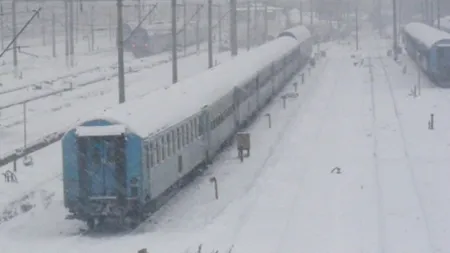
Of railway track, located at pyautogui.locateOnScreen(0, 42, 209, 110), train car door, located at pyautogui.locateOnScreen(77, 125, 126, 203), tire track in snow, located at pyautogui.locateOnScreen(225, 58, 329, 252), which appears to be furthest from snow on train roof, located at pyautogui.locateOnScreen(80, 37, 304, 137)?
railway track, located at pyautogui.locateOnScreen(0, 42, 209, 110)

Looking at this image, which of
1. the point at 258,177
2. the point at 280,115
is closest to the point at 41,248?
the point at 258,177

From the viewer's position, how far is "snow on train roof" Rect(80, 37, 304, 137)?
20891 millimetres

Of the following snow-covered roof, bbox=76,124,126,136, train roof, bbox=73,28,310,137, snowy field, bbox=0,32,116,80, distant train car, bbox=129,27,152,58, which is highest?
distant train car, bbox=129,27,152,58

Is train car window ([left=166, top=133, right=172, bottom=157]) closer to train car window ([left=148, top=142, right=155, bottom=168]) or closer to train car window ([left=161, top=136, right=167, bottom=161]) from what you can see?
train car window ([left=161, top=136, right=167, bottom=161])

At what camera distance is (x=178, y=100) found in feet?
83.0

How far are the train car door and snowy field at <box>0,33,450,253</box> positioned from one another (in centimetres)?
113

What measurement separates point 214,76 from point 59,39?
79939 mm

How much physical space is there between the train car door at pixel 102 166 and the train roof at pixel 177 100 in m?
0.51

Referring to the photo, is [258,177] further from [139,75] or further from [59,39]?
[59,39]

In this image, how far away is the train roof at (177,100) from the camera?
20.8m

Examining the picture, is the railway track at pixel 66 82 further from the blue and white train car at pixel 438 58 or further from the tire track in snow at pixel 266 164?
the blue and white train car at pixel 438 58

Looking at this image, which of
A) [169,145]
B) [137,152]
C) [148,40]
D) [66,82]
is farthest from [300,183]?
[148,40]

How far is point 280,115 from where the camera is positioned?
135 feet

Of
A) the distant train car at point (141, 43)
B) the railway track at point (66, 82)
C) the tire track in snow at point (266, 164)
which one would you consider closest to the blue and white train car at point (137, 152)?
the tire track in snow at point (266, 164)
